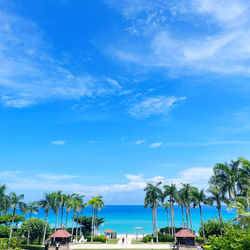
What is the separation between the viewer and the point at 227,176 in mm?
38875

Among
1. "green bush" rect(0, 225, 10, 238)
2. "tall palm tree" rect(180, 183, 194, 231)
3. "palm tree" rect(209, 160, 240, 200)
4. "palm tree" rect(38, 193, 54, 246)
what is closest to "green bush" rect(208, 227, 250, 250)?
"palm tree" rect(209, 160, 240, 200)

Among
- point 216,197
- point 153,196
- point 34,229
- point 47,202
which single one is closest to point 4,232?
point 34,229

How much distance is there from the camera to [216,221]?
152ft

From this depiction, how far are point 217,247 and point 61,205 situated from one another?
44854 millimetres

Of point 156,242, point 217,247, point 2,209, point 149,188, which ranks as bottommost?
point 156,242

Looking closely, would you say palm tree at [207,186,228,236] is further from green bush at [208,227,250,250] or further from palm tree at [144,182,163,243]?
green bush at [208,227,250,250]

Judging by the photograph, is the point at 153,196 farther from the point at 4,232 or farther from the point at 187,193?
the point at 4,232

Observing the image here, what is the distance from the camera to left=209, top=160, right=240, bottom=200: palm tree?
37844mm

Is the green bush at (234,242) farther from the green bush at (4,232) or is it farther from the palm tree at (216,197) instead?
the green bush at (4,232)

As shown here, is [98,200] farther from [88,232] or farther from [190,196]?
[190,196]

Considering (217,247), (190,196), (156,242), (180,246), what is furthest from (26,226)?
(217,247)

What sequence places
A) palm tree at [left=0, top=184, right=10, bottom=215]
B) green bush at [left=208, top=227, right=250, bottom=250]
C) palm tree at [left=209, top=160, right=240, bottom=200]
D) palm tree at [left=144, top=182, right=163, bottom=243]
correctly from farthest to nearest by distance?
palm tree at [left=144, top=182, right=163, bottom=243] < palm tree at [left=0, top=184, right=10, bottom=215] < palm tree at [left=209, top=160, right=240, bottom=200] < green bush at [left=208, top=227, right=250, bottom=250]

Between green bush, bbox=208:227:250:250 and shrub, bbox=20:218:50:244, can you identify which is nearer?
green bush, bbox=208:227:250:250

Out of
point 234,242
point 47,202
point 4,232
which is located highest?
point 47,202
